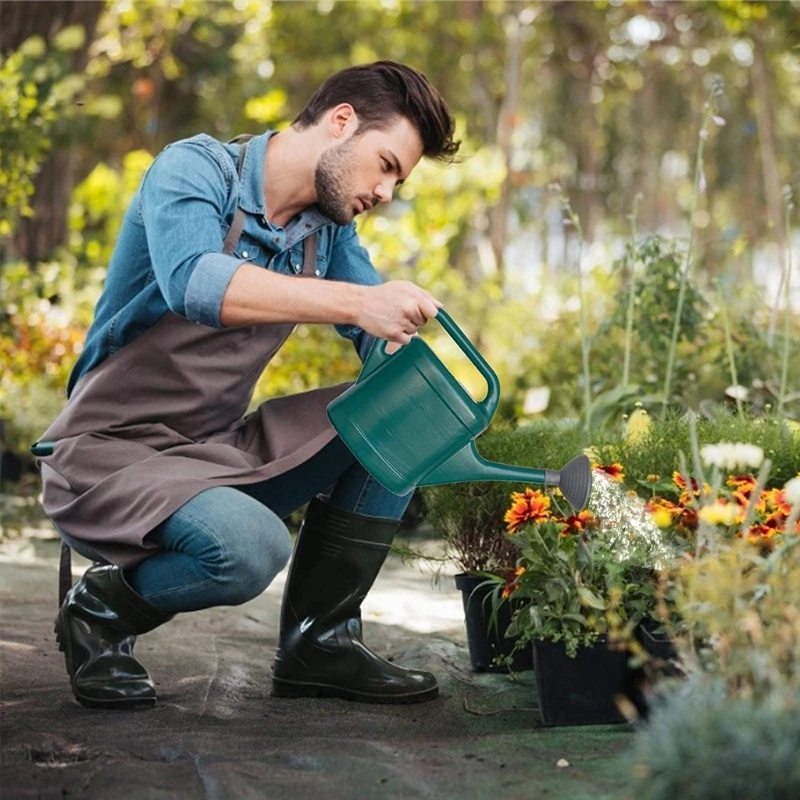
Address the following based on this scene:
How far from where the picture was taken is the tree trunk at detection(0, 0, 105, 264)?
24.7 feet

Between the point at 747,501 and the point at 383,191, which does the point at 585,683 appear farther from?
the point at 383,191

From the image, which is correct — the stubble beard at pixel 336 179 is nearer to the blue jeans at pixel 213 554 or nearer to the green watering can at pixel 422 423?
the green watering can at pixel 422 423

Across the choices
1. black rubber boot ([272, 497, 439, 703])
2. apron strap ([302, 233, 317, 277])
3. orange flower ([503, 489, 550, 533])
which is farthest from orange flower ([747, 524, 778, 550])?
apron strap ([302, 233, 317, 277])

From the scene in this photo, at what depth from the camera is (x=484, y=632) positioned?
3111 mm

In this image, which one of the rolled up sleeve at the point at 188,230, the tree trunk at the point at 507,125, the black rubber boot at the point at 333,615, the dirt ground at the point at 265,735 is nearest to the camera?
the dirt ground at the point at 265,735

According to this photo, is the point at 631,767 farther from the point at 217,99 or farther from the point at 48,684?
the point at 217,99

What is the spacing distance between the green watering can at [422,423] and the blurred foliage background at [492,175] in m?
1.43

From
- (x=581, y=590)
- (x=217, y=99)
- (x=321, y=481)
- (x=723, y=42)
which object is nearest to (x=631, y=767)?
(x=581, y=590)

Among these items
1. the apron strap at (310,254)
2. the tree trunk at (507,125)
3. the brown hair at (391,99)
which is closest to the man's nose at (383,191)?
the brown hair at (391,99)

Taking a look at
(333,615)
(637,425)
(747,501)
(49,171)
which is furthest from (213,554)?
(49,171)

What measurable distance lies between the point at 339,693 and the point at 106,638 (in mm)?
527

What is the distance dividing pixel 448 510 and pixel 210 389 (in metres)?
0.73

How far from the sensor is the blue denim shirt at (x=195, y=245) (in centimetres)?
249

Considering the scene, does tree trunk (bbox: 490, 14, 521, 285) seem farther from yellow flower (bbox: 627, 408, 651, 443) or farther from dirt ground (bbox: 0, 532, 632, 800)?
dirt ground (bbox: 0, 532, 632, 800)
